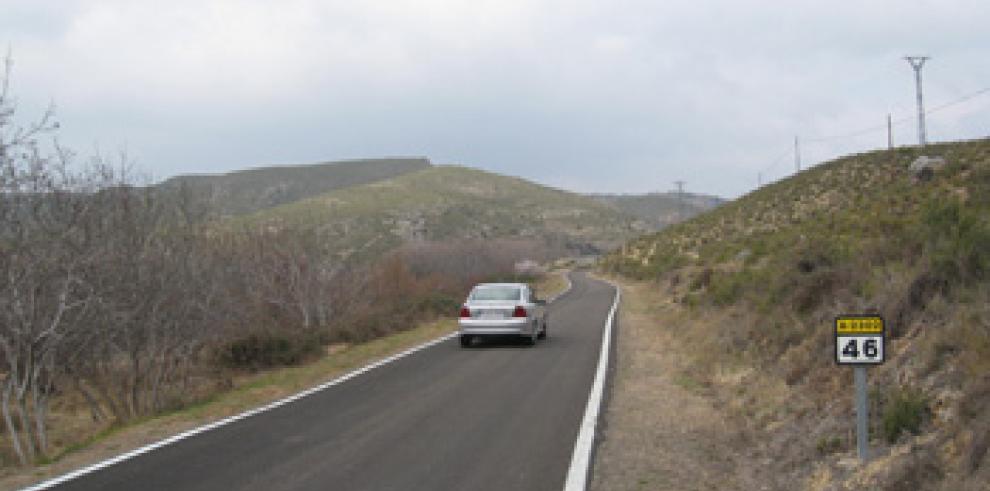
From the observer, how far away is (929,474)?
17.9 ft

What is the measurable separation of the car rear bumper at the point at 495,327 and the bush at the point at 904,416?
1139 centimetres

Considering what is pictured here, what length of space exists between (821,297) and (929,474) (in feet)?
24.0

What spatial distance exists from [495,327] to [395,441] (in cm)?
966

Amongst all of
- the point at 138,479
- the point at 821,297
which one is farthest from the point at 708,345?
the point at 138,479

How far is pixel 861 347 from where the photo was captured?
20.2 ft

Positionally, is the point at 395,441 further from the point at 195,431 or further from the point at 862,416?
the point at 862,416


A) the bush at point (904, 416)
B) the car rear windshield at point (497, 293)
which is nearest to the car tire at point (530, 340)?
the car rear windshield at point (497, 293)

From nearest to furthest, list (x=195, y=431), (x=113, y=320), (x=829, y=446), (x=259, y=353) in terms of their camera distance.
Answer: (x=829, y=446) < (x=195, y=431) < (x=113, y=320) < (x=259, y=353)

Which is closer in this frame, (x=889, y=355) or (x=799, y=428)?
(x=799, y=428)

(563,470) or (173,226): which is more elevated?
(173,226)

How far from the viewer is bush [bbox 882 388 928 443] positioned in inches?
255

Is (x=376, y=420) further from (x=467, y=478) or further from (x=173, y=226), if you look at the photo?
(x=173, y=226)

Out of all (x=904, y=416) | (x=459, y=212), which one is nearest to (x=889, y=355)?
(x=904, y=416)

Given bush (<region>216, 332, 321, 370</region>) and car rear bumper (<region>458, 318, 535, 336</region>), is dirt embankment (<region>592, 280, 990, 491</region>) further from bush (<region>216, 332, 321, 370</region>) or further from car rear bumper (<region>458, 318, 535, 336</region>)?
bush (<region>216, 332, 321, 370</region>)
